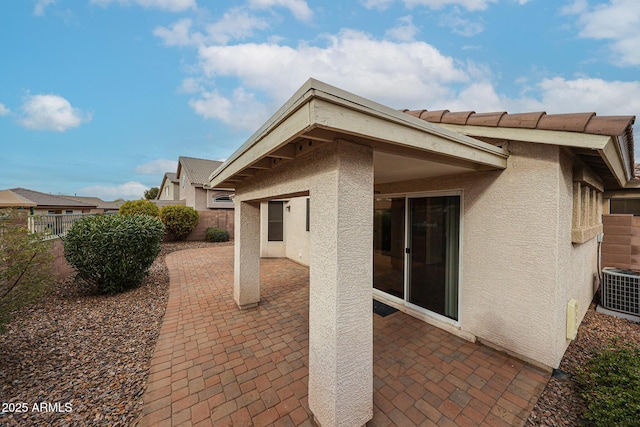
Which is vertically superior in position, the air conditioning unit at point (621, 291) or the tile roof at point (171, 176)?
the tile roof at point (171, 176)

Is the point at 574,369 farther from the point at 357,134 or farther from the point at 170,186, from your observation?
the point at 170,186

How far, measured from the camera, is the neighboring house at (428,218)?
2311 millimetres

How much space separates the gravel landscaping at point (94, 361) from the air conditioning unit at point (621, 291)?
336mm

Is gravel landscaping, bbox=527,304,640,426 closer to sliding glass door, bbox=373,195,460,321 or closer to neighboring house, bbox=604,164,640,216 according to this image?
sliding glass door, bbox=373,195,460,321

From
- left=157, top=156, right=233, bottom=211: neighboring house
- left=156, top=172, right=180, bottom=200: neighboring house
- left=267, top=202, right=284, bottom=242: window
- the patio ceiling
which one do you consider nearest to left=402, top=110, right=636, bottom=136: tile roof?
the patio ceiling

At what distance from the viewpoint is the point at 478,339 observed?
424 centimetres

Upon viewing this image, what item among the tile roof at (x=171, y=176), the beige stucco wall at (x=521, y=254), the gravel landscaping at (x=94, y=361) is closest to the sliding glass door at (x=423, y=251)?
the beige stucco wall at (x=521, y=254)

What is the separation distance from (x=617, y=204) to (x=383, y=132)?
10707 millimetres

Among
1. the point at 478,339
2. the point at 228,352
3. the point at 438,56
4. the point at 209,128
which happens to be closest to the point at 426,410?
the point at 478,339

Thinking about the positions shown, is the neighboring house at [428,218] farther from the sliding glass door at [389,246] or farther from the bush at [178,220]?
the bush at [178,220]

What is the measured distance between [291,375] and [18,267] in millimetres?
4750

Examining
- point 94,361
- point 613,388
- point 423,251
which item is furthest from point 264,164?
point 613,388

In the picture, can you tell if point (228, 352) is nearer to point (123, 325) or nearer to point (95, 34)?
point (123, 325)

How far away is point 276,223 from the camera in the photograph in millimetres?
11711
